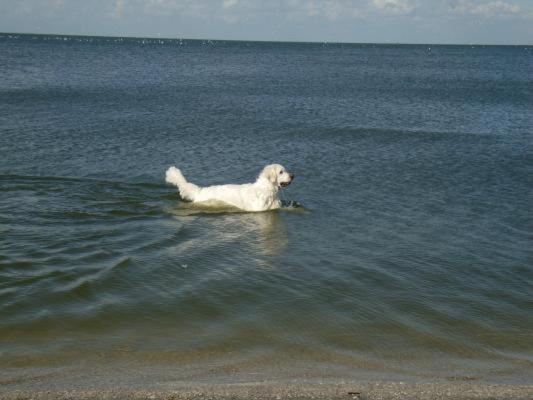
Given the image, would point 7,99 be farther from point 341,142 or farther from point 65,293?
point 65,293

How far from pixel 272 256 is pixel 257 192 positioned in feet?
11.4

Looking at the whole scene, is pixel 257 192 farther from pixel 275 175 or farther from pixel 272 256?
pixel 272 256

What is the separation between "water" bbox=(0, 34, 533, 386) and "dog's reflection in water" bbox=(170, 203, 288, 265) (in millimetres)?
74

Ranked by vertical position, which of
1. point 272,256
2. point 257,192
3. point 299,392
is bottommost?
point 272,256

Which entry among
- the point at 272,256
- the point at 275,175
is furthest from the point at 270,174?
the point at 272,256

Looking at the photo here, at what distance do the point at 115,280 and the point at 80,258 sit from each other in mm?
1282

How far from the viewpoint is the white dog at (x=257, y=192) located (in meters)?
15.1

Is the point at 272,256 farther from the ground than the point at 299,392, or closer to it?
closer to it

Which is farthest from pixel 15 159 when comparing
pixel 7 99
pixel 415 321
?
pixel 7 99

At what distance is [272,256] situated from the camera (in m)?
11.9

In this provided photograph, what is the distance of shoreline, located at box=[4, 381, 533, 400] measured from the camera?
6.30 m

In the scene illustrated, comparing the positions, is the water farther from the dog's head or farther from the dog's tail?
the dog's head

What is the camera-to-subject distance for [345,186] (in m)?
17.7

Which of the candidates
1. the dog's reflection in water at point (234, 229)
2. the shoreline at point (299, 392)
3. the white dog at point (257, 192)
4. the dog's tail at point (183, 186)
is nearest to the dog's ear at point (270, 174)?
the white dog at point (257, 192)
